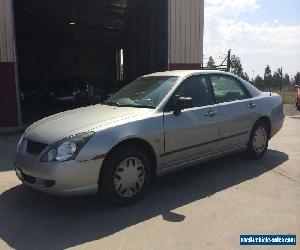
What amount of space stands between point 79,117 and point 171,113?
1152 millimetres

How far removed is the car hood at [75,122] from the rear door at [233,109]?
139 cm

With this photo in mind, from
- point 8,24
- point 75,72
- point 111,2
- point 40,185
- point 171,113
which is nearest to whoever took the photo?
point 40,185

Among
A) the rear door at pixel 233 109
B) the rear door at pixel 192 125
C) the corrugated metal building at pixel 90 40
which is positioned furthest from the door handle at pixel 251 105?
the corrugated metal building at pixel 90 40

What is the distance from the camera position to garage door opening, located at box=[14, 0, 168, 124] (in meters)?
16.4

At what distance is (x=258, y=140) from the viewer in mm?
6379

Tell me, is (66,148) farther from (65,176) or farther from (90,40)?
(90,40)

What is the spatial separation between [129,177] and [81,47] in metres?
30.8

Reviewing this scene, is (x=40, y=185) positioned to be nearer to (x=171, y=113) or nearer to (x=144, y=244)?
(x=144, y=244)

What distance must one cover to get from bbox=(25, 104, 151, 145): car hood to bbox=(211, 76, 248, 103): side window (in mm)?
1408

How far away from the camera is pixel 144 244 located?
3.60m

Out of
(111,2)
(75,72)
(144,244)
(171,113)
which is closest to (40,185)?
(144,244)

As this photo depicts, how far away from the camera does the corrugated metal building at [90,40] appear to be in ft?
33.6

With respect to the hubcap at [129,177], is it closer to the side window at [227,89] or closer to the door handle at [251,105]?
the side window at [227,89]

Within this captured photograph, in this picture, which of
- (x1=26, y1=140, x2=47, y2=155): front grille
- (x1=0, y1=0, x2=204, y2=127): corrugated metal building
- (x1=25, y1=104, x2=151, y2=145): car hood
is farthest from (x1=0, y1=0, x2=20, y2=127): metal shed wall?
(x1=26, y1=140, x2=47, y2=155): front grille
